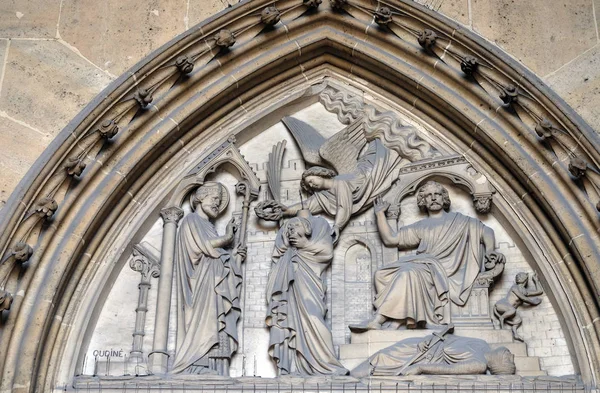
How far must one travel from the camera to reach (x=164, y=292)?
27.1ft

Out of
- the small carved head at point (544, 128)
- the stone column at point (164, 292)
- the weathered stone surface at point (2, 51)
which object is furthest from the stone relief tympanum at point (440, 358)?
the weathered stone surface at point (2, 51)

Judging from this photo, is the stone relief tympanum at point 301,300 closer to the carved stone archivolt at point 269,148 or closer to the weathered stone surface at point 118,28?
the carved stone archivolt at point 269,148

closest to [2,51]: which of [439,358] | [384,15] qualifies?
[384,15]

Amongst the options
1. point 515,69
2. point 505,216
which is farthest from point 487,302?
point 515,69

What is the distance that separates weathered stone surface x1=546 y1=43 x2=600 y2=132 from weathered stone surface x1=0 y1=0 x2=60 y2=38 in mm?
4028

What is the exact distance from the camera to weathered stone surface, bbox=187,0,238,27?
8.80 meters

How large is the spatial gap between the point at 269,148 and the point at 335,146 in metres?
0.58

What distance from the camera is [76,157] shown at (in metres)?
8.19

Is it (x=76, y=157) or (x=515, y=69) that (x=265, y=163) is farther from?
(x=515, y=69)

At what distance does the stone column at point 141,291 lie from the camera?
26.6 ft

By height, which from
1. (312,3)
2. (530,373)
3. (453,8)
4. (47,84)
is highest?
(312,3)

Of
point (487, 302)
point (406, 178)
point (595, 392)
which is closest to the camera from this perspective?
point (595, 392)

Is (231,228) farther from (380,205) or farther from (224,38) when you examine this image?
(224,38)

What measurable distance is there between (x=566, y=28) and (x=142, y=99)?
339cm
